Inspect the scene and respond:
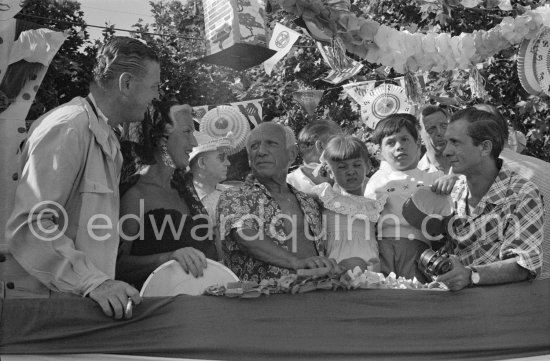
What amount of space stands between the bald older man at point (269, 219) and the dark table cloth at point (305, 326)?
0.33 m

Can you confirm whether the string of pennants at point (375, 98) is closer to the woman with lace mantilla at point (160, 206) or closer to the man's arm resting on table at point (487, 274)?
the woman with lace mantilla at point (160, 206)

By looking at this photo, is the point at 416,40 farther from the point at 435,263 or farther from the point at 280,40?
the point at 280,40

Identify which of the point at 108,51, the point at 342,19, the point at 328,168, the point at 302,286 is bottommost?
the point at 302,286

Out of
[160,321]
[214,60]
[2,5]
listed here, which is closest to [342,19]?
[214,60]

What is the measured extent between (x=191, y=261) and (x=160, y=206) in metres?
0.54

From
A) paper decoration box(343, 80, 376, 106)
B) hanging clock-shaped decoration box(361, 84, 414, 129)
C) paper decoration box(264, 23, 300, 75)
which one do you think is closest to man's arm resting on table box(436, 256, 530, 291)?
paper decoration box(264, 23, 300, 75)

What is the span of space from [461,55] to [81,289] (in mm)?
2897

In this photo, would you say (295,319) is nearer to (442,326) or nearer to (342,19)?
(442,326)

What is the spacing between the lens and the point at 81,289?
121 inches

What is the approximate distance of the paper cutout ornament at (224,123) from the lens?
6148 mm

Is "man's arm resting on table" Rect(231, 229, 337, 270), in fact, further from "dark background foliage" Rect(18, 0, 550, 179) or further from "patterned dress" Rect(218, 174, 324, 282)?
"dark background foliage" Rect(18, 0, 550, 179)

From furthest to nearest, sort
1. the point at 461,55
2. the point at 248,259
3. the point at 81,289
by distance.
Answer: the point at 461,55 → the point at 248,259 → the point at 81,289

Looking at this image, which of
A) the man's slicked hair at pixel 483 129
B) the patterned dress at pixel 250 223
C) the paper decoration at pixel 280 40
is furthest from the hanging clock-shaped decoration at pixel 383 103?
the patterned dress at pixel 250 223

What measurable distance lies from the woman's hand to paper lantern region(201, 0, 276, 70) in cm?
139
